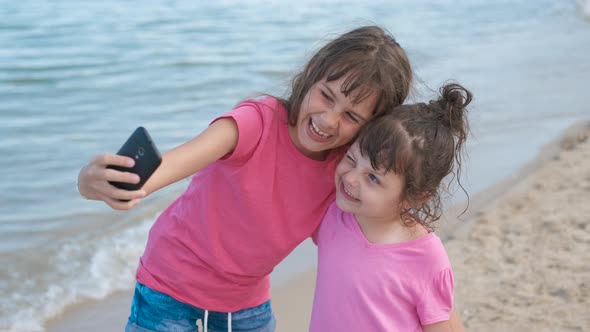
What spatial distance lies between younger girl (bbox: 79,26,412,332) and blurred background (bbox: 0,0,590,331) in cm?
31

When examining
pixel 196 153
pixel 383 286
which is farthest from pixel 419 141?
pixel 196 153

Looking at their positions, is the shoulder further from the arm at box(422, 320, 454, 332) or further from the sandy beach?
the sandy beach

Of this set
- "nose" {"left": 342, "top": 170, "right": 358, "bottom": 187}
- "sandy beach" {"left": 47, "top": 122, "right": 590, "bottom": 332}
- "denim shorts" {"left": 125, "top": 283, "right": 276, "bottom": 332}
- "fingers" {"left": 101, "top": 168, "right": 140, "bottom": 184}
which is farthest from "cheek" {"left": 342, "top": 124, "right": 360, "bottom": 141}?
"sandy beach" {"left": 47, "top": 122, "right": 590, "bottom": 332}

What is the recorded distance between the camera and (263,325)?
2.86 m

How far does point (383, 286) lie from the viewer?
2.42m

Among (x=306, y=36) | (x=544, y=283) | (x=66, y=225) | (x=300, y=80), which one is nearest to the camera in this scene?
(x=300, y=80)

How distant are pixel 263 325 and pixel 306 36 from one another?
8.27 m

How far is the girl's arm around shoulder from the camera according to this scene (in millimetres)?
2098

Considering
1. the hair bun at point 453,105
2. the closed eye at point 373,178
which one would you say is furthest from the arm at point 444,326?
the hair bun at point 453,105

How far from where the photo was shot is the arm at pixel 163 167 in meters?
1.87

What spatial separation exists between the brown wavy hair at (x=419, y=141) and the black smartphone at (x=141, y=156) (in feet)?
2.51

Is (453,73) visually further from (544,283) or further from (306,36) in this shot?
(544,283)

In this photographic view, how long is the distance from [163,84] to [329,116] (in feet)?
20.0

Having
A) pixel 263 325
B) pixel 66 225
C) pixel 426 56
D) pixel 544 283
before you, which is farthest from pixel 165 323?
pixel 426 56
